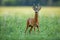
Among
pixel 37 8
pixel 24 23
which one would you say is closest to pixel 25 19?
pixel 24 23

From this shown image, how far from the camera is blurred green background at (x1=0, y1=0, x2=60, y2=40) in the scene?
162 centimetres

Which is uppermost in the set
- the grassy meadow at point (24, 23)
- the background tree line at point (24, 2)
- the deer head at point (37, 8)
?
the background tree line at point (24, 2)

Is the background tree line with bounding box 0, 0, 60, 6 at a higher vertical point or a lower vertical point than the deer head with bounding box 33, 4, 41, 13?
higher

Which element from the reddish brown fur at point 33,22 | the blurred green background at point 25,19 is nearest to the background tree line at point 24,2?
the blurred green background at point 25,19

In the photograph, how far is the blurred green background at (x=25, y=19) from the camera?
1623mm

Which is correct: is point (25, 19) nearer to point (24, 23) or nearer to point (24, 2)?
point (24, 23)

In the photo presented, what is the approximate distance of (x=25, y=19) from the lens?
1.62 meters

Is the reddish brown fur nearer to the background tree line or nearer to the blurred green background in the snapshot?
the blurred green background

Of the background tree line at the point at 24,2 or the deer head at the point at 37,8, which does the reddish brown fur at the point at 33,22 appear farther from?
the background tree line at the point at 24,2

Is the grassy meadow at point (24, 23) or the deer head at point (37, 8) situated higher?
the deer head at point (37, 8)

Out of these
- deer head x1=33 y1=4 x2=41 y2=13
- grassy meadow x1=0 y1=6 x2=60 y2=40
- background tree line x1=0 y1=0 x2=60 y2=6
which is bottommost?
grassy meadow x1=0 y1=6 x2=60 y2=40

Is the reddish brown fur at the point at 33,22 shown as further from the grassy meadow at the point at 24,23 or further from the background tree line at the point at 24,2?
the background tree line at the point at 24,2

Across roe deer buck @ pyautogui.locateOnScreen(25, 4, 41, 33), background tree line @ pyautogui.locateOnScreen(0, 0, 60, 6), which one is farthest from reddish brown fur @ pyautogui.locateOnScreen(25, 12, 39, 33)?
background tree line @ pyautogui.locateOnScreen(0, 0, 60, 6)

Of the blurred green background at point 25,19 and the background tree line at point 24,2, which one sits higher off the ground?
the background tree line at point 24,2
